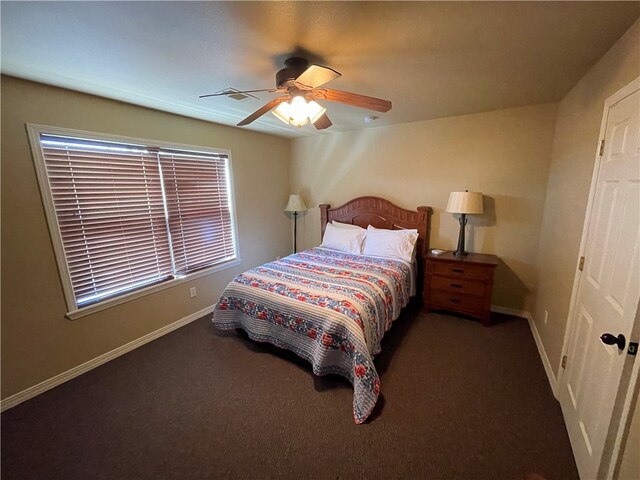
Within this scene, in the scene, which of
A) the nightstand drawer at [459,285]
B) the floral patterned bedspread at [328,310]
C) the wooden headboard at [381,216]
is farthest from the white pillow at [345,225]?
the nightstand drawer at [459,285]

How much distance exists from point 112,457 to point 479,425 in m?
2.26

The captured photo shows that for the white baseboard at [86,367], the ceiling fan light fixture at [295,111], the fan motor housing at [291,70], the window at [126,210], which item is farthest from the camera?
the window at [126,210]

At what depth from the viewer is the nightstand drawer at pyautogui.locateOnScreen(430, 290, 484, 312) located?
2.84m

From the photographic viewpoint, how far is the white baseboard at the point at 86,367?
192 centimetres

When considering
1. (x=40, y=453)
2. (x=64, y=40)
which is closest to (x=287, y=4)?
(x=64, y=40)

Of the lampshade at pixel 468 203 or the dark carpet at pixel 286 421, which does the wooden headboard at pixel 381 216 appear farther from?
the dark carpet at pixel 286 421

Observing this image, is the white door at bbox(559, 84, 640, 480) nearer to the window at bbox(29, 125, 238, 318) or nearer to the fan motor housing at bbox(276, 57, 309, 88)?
the fan motor housing at bbox(276, 57, 309, 88)

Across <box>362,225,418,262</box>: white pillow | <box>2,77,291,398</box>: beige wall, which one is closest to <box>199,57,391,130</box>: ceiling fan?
<box>2,77,291,398</box>: beige wall

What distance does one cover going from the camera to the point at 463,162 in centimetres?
309

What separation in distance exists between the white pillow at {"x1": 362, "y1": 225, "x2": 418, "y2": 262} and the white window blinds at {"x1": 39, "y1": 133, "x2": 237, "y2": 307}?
196 cm

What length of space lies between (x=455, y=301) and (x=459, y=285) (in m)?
0.20

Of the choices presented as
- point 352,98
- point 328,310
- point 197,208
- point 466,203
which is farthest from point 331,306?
point 197,208

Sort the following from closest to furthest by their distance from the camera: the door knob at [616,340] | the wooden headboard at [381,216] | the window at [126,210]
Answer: the door knob at [616,340] → the window at [126,210] → the wooden headboard at [381,216]

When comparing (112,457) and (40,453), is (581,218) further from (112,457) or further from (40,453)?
(40,453)
